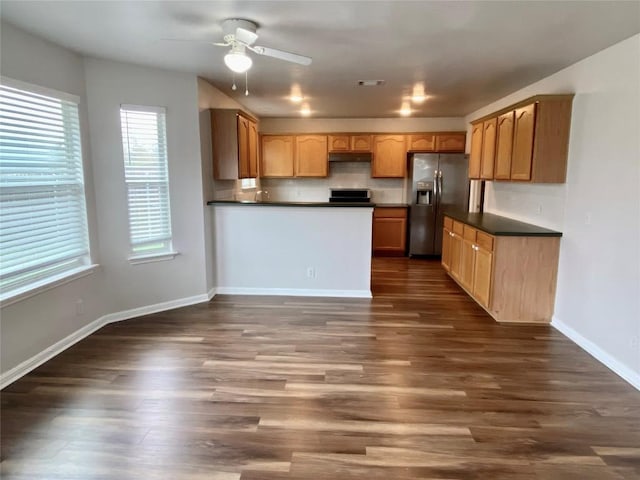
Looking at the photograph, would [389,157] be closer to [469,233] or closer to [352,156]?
[352,156]

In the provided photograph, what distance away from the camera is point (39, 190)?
2992 millimetres

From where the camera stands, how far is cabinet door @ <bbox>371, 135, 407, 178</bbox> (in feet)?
22.6

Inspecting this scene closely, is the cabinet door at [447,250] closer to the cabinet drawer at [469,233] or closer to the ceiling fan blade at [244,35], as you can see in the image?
the cabinet drawer at [469,233]

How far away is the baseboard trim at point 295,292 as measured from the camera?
184 inches

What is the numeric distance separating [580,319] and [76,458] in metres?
3.84

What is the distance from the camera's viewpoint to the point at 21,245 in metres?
2.83

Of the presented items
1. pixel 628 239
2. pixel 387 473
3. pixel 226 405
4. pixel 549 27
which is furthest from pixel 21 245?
pixel 628 239

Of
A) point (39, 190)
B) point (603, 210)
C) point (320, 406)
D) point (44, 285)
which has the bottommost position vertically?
point (320, 406)

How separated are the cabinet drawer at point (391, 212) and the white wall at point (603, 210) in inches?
120

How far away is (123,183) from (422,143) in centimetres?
501

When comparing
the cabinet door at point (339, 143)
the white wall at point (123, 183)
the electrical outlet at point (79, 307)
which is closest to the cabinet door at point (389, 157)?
the cabinet door at point (339, 143)

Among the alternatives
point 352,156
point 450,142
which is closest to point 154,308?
point 352,156

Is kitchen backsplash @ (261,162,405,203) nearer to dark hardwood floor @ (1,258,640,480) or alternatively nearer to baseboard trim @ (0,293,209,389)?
baseboard trim @ (0,293,209,389)

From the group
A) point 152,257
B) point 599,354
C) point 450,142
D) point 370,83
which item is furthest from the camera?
point 450,142
